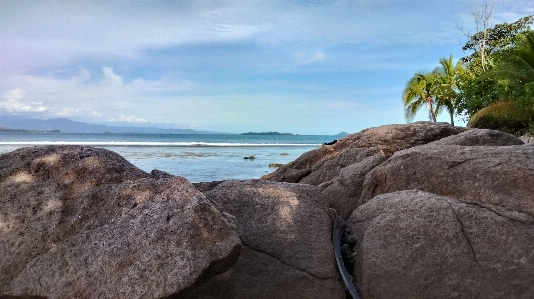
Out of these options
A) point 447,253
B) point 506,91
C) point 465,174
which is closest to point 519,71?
point 506,91

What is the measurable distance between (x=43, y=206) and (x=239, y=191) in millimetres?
1665

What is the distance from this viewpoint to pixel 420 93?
4212cm

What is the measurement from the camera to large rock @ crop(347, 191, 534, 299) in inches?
145

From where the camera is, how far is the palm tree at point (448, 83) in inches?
1583

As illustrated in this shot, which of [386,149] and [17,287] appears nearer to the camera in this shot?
[17,287]

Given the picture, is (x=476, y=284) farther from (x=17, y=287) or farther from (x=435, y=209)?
(x=17, y=287)

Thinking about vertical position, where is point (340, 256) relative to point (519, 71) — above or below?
below

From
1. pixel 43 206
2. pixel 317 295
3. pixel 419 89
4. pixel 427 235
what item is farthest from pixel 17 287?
pixel 419 89

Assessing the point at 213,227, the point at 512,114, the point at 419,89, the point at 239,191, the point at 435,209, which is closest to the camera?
the point at 213,227

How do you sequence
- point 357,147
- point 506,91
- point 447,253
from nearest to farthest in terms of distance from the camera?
point 447,253 → point 357,147 → point 506,91

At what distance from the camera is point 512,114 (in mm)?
21266

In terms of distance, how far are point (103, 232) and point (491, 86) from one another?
86.6 feet

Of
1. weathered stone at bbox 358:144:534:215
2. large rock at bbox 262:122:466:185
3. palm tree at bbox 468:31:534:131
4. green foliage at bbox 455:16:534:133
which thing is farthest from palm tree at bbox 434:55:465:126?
weathered stone at bbox 358:144:534:215

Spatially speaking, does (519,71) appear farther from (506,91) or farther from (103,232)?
(103,232)
